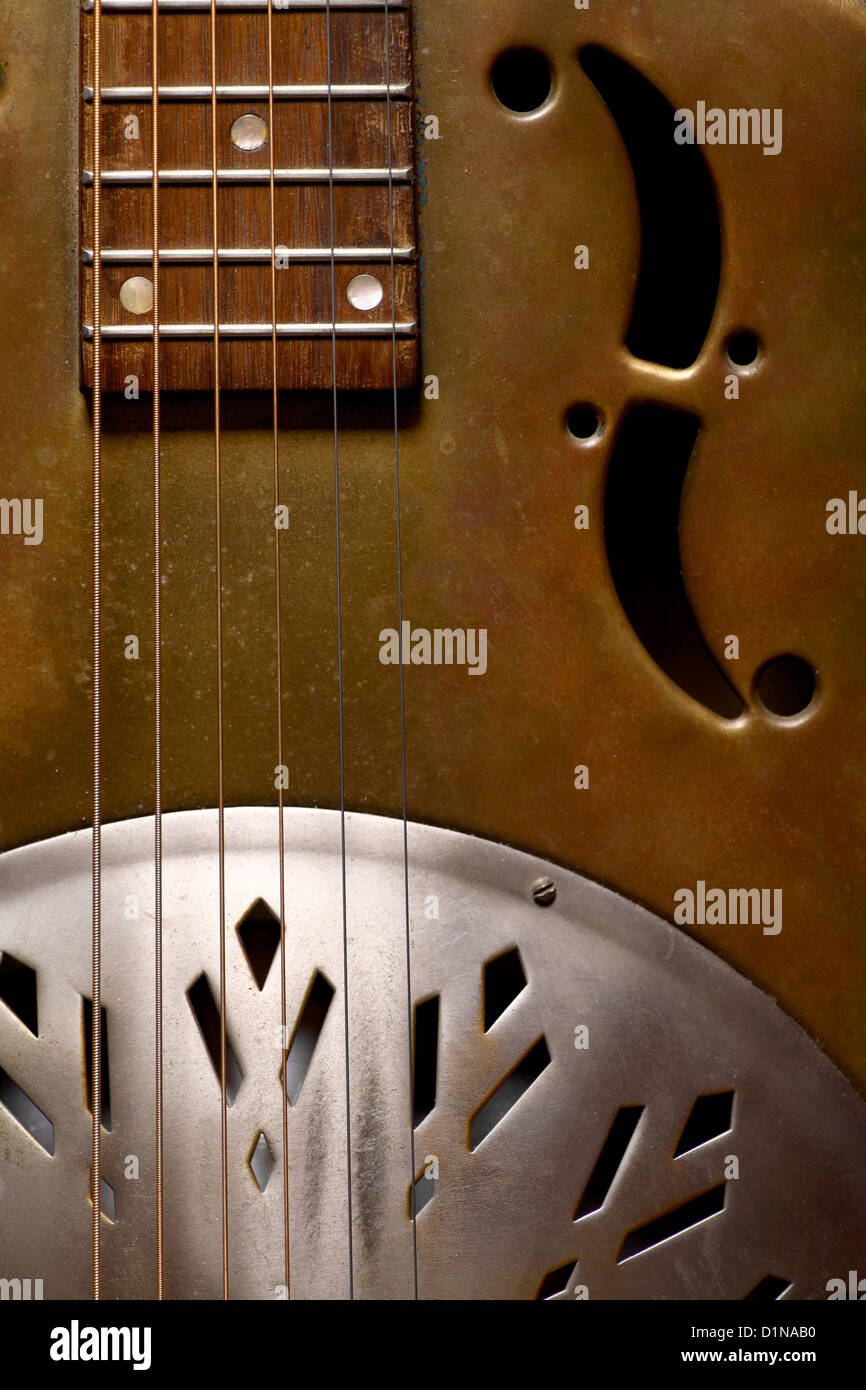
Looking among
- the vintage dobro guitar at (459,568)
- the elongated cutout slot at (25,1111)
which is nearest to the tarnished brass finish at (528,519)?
the vintage dobro guitar at (459,568)

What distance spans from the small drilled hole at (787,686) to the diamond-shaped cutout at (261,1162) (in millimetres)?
347

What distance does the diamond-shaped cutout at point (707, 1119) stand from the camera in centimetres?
65

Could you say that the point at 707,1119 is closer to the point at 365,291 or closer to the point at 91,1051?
the point at 91,1051

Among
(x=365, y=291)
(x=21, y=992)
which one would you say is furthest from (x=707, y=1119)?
(x=365, y=291)

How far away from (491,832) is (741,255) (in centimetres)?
34

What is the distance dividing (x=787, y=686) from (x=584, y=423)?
0.18 metres

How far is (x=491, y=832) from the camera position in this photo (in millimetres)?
665

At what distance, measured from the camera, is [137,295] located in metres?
0.65

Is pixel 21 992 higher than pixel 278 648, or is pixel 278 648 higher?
pixel 278 648

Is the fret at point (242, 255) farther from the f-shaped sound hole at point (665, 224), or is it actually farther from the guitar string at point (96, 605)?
the f-shaped sound hole at point (665, 224)

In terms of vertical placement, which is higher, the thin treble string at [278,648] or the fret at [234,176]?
the fret at [234,176]

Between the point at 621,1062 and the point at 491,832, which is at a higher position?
the point at 491,832

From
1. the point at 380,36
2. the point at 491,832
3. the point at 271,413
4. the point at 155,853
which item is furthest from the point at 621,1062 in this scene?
the point at 380,36

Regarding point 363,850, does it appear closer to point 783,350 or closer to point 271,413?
point 271,413
